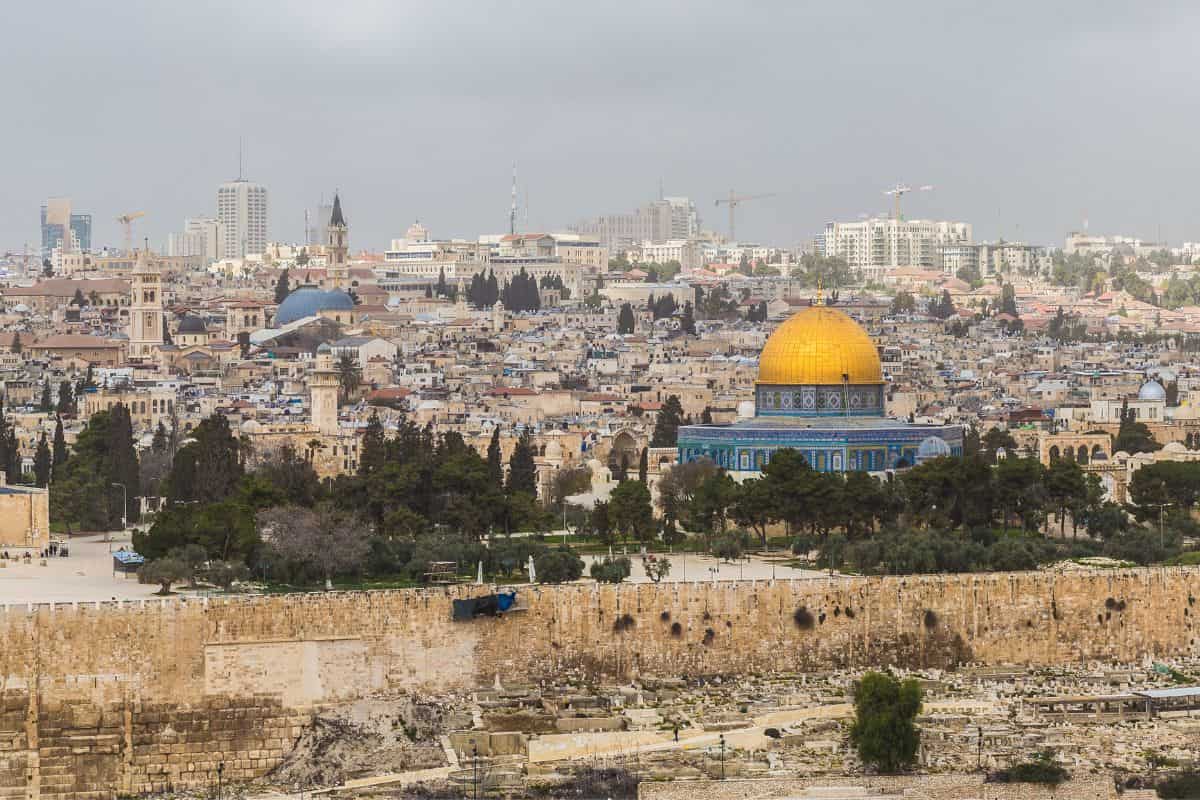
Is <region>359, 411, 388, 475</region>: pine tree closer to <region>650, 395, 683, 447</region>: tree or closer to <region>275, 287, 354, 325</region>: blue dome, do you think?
<region>650, 395, 683, 447</region>: tree

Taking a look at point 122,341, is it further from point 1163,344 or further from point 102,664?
point 102,664

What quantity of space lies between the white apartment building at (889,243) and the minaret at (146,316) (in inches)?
3320

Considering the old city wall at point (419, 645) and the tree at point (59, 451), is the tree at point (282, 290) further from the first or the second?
the old city wall at point (419, 645)

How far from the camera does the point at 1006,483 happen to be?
49.3m

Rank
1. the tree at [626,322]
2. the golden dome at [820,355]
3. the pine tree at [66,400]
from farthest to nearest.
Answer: the tree at [626,322]
the pine tree at [66,400]
the golden dome at [820,355]

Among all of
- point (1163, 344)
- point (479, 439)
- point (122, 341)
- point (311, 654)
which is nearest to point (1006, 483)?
point (311, 654)

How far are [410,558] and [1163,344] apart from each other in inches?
3189

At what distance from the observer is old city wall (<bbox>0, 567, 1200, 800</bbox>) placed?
114 ft

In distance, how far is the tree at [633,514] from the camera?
161 feet

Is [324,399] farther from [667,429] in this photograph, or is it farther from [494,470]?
[494,470]

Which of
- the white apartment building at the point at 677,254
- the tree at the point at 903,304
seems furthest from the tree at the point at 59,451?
the white apartment building at the point at 677,254

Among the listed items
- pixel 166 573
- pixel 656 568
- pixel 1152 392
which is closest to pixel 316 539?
pixel 166 573

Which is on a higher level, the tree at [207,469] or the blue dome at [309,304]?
the blue dome at [309,304]

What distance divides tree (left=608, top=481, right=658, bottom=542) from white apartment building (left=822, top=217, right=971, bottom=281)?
431 feet
